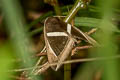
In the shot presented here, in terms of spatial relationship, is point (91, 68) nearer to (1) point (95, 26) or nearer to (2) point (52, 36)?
(1) point (95, 26)

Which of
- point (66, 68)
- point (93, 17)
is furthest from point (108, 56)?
point (93, 17)

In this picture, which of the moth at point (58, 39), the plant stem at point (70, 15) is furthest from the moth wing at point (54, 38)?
the plant stem at point (70, 15)

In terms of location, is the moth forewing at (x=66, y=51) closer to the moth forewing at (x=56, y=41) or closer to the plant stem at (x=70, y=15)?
the moth forewing at (x=56, y=41)

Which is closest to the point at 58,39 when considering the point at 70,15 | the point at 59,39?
the point at 59,39

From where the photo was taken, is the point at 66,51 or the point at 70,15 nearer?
the point at 66,51

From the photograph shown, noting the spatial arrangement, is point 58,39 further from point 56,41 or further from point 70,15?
point 70,15

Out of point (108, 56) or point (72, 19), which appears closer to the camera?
point (108, 56)

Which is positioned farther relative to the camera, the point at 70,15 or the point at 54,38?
the point at 70,15

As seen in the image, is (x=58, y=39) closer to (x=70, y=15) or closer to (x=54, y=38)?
(x=54, y=38)
